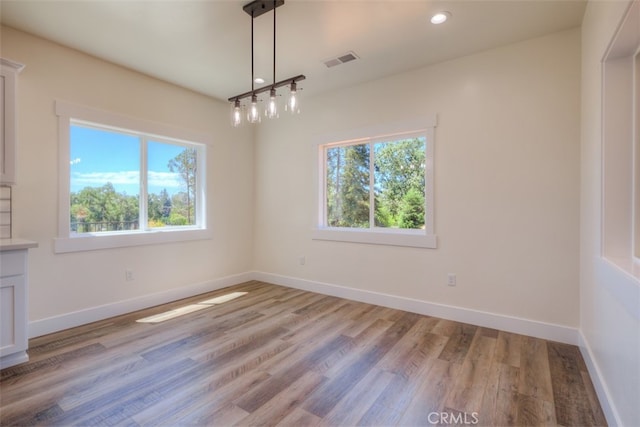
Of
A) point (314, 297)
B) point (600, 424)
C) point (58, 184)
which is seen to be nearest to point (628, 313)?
point (600, 424)

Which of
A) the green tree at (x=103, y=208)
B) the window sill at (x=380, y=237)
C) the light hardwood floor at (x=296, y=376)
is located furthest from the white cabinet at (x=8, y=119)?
the window sill at (x=380, y=237)

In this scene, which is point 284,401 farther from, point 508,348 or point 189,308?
point 189,308

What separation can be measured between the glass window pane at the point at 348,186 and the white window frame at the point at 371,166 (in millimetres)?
81

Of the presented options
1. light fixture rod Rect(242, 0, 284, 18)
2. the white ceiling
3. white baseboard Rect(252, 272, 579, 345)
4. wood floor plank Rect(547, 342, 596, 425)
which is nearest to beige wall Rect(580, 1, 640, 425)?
wood floor plank Rect(547, 342, 596, 425)

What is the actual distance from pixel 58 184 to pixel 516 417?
4.20 m

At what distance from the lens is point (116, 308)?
10.9 ft

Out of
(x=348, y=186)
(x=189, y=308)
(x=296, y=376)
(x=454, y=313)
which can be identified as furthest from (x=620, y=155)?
→ (x=189, y=308)

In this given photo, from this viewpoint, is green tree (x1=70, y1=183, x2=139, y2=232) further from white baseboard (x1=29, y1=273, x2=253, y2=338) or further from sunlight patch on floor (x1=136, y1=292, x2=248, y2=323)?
sunlight patch on floor (x1=136, y1=292, x2=248, y2=323)

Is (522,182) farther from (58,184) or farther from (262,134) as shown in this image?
(58,184)

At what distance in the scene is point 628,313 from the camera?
144 cm

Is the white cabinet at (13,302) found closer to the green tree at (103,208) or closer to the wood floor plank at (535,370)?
the green tree at (103,208)

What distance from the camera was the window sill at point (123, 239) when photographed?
298 centimetres

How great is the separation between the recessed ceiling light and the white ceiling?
0.15 feet

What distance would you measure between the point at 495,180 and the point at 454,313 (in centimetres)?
147
